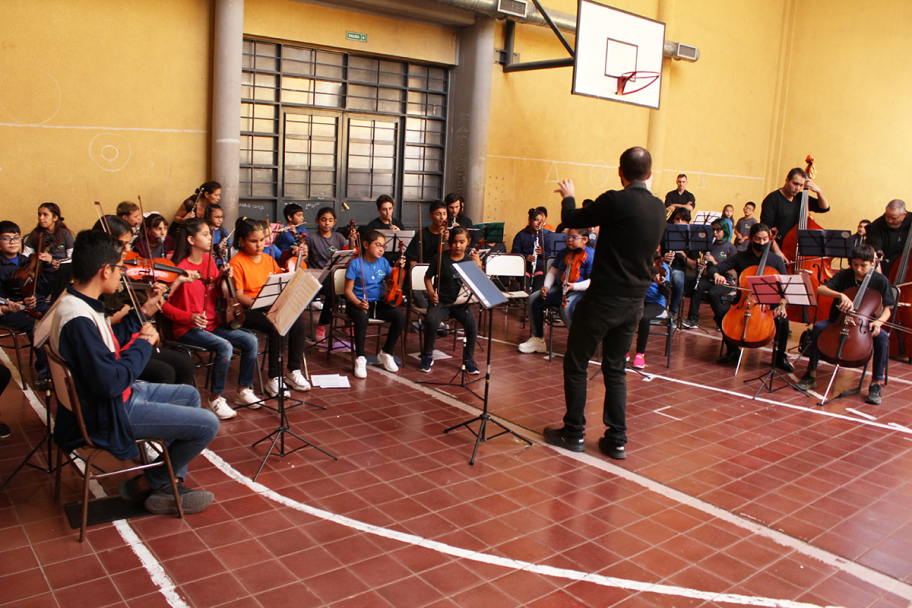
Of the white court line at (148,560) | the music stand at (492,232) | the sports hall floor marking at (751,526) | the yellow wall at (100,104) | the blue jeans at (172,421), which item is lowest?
the white court line at (148,560)

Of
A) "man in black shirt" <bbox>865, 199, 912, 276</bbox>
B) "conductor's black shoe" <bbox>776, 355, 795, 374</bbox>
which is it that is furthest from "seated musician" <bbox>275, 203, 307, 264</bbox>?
"man in black shirt" <bbox>865, 199, 912, 276</bbox>

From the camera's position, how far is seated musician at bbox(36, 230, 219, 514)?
3.15 meters

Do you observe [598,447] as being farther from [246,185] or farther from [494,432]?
[246,185]

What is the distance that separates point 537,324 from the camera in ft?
24.6

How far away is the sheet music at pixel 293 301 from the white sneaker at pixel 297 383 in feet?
5.04

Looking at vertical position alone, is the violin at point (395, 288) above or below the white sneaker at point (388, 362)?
above

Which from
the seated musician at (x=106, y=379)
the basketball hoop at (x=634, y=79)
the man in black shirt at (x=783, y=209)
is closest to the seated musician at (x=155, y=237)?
the seated musician at (x=106, y=379)

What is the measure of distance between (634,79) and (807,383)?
623cm

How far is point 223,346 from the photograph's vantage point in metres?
5.12

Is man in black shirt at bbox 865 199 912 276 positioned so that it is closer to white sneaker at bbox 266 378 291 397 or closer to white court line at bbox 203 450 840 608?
white court line at bbox 203 450 840 608

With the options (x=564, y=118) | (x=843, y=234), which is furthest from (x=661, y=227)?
(x=564, y=118)

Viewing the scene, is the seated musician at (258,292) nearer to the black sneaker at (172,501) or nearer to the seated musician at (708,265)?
the black sneaker at (172,501)

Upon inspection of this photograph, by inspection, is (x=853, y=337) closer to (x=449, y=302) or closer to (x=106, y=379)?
(x=449, y=302)

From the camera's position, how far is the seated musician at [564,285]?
7.07 m
